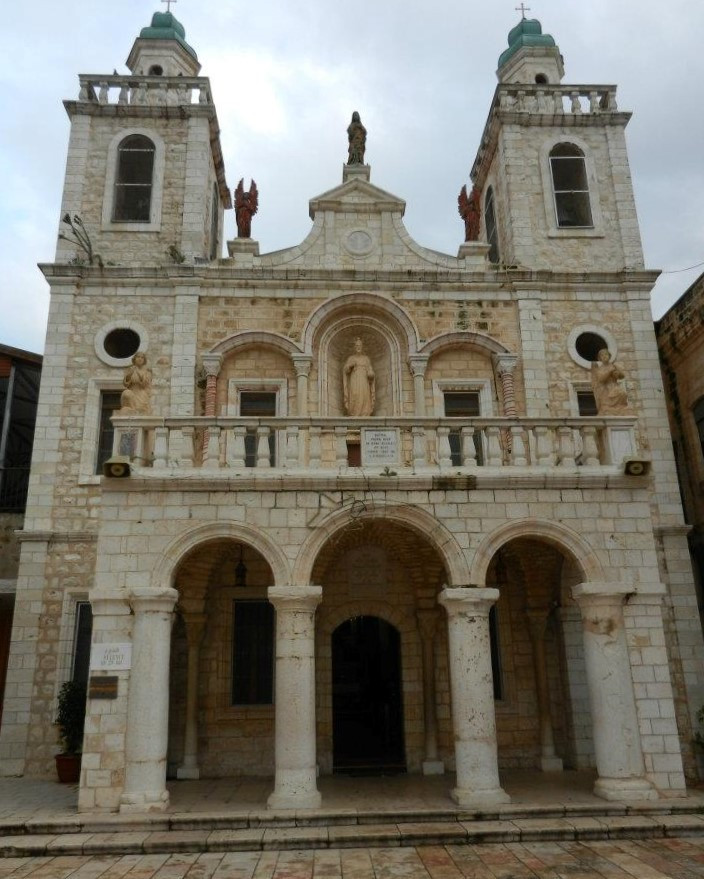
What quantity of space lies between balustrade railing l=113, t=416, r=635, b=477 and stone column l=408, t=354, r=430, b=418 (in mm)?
3392

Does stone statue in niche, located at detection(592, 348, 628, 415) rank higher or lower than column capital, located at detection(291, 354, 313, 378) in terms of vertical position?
lower

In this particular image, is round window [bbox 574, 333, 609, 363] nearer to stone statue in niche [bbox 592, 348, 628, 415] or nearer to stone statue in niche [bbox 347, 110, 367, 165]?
stone statue in niche [bbox 592, 348, 628, 415]

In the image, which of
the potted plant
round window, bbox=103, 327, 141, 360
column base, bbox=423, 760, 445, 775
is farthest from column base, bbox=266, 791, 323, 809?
round window, bbox=103, 327, 141, 360

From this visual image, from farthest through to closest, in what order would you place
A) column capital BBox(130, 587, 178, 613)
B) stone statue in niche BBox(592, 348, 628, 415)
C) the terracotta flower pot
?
the terracotta flower pot < stone statue in niche BBox(592, 348, 628, 415) < column capital BBox(130, 587, 178, 613)

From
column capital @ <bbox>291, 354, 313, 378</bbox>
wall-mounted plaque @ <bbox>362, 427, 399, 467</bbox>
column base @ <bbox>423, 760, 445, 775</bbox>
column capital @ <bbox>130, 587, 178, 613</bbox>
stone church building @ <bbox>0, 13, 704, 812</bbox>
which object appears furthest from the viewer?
column capital @ <bbox>291, 354, 313, 378</bbox>

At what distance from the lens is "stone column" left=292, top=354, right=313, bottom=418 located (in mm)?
14672

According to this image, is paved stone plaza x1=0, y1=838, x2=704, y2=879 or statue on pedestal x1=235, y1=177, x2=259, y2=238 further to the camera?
statue on pedestal x1=235, y1=177, x2=259, y2=238

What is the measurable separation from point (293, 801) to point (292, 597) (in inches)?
107

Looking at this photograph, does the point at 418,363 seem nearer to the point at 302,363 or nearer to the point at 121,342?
the point at 302,363

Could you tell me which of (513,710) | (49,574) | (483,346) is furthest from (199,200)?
(513,710)

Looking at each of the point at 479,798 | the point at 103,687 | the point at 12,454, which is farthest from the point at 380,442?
the point at 12,454

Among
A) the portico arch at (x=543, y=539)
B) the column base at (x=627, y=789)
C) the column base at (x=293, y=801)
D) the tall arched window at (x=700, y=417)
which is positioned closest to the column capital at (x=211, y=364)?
the portico arch at (x=543, y=539)

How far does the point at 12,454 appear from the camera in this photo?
17281mm

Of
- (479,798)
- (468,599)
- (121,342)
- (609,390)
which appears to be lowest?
(479,798)
